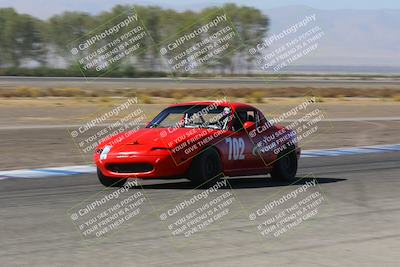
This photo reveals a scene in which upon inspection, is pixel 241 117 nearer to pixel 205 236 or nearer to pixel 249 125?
pixel 249 125

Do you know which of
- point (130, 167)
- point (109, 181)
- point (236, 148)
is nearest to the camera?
point (130, 167)

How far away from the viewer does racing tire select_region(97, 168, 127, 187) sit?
12197 mm

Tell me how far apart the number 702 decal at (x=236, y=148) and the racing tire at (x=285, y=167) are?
41.1 inches

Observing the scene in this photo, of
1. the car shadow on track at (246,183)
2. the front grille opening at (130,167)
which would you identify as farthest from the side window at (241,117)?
the front grille opening at (130,167)

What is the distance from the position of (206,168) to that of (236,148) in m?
0.76

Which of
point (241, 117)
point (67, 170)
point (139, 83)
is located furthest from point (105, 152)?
point (139, 83)

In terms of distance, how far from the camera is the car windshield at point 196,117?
12391mm

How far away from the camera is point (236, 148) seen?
12391 mm

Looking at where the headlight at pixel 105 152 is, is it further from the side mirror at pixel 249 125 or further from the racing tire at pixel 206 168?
the side mirror at pixel 249 125

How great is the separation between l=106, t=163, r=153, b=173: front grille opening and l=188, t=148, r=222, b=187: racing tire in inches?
24.5

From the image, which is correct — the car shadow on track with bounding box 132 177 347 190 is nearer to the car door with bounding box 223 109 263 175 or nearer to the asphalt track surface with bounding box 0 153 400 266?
the asphalt track surface with bounding box 0 153 400 266

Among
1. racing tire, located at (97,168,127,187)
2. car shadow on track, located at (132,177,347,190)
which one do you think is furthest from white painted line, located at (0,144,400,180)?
car shadow on track, located at (132,177,347,190)

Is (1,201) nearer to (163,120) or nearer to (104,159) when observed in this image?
(104,159)

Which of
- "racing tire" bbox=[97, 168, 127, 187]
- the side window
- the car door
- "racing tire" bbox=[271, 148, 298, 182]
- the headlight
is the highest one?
the headlight
